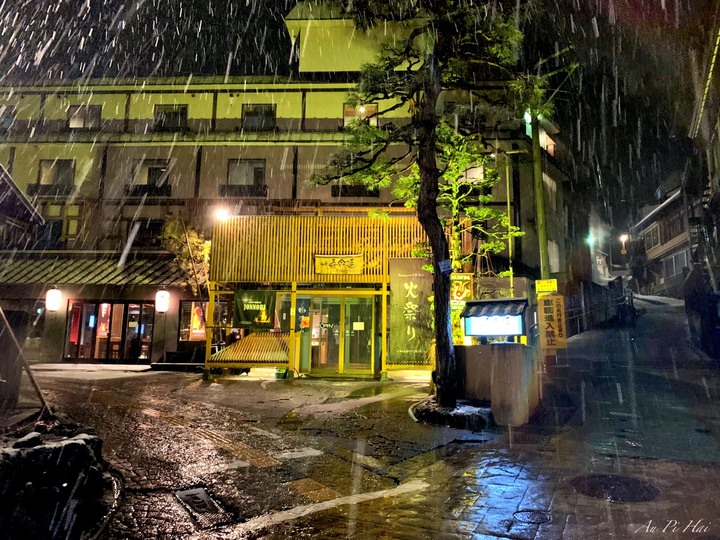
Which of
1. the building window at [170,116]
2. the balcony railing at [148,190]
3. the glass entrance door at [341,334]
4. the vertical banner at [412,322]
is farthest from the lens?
the building window at [170,116]

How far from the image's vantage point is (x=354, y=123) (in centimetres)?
1091

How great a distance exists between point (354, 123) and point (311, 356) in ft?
33.4

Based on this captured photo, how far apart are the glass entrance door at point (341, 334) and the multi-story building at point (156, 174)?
5.21 metres

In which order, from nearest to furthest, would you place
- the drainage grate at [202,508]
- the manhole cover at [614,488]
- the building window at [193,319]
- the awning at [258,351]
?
the drainage grate at [202,508], the manhole cover at [614,488], the awning at [258,351], the building window at [193,319]

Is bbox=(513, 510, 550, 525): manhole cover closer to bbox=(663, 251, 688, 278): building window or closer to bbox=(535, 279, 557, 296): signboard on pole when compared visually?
bbox=(535, 279, 557, 296): signboard on pole

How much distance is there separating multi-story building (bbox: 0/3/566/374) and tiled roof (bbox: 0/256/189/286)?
70 mm

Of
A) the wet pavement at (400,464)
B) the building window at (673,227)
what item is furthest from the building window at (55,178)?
the building window at (673,227)

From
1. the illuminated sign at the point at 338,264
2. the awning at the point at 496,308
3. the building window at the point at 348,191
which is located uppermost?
the building window at the point at 348,191

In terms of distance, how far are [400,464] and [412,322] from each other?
8709 millimetres

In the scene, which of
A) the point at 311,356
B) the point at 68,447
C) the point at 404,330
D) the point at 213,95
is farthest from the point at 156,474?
the point at 213,95

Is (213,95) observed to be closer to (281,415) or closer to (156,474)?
(281,415)

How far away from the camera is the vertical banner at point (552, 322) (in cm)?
1894

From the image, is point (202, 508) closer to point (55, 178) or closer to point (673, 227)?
point (55, 178)

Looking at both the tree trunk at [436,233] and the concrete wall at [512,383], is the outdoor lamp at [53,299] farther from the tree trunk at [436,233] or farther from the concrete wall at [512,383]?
the concrete wall at [512,383]
